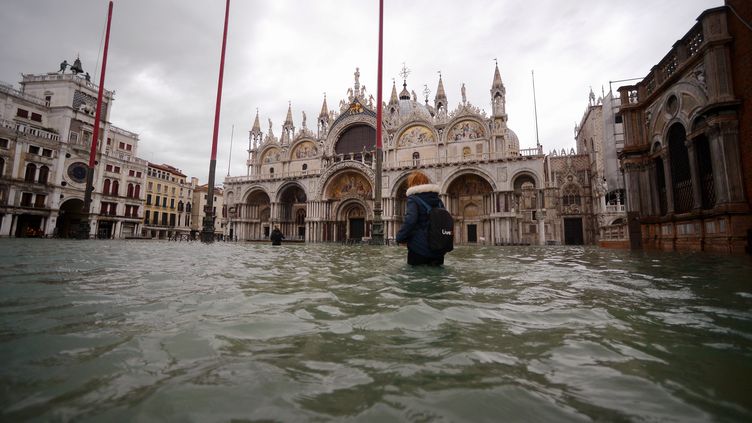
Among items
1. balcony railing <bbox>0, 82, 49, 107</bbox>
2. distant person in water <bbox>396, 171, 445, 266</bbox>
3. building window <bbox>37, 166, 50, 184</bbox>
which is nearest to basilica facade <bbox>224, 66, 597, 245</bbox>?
building window <bbox>37, 166, 50, 184</bbox>

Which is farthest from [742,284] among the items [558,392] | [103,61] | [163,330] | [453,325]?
[103,61]

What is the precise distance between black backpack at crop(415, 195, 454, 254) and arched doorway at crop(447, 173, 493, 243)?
24378 mm

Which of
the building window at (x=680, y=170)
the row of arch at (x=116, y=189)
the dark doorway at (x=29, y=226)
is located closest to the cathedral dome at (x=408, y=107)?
the building window at (x=680, y=170)

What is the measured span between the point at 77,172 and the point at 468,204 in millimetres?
40099

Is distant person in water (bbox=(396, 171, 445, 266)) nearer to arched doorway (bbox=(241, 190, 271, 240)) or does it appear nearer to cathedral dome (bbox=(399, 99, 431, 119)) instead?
cathedral dome (bbox=(399, 99, 431, 119))

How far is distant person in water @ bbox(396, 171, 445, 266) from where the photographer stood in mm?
5730

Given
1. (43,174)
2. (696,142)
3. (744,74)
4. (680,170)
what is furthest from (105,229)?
(744,74)

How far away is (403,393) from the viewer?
1291 mm

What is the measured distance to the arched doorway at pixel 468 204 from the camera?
29.8m

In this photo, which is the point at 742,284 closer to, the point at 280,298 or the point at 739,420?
the point at 739,420

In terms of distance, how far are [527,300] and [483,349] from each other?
1610 millimetres

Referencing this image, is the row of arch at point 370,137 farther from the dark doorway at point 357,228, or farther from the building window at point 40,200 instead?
the building window at point 40,200

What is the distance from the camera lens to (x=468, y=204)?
30.5m

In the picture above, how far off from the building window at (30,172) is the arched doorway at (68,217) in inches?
163
